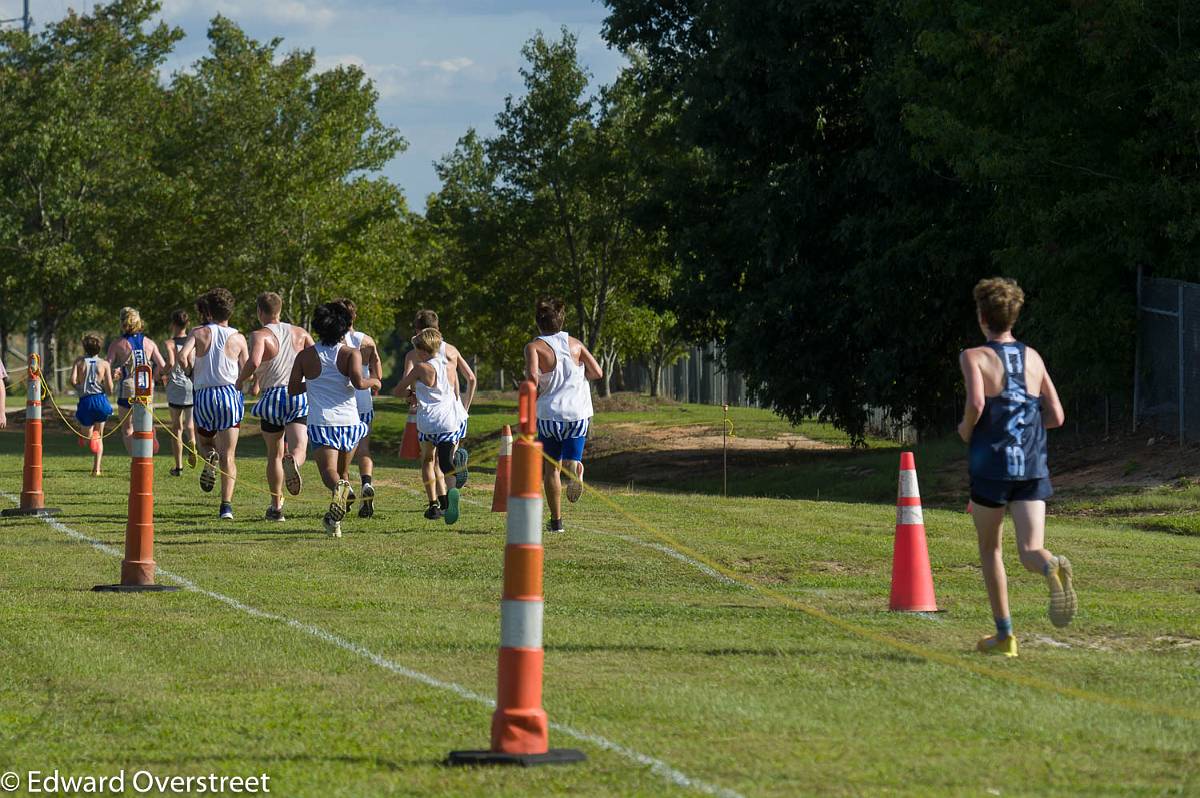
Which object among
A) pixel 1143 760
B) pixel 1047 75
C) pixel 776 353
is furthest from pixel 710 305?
pixel 1143 760

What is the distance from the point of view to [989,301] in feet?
28.3

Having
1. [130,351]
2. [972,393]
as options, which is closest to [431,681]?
[972,393]

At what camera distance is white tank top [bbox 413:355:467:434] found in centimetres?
1535

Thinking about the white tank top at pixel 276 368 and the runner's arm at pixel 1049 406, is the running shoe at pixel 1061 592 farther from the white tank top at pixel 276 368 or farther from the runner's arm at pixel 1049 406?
the white tank top at pixel 276 368

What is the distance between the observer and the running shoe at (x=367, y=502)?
1623cm

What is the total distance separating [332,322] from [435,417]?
4.81 feet

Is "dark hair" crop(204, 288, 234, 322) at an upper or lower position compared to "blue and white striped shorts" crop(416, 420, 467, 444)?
upper

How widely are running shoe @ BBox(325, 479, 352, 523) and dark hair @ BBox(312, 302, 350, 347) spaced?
1.24 meters

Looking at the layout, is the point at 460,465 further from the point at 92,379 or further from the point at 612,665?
the point at 612,665

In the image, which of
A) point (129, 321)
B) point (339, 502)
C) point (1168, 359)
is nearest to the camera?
point (339, 502)

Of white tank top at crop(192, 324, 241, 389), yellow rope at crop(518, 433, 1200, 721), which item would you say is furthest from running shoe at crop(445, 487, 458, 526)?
yellow rope at crop(518, 433, 1200, 721)

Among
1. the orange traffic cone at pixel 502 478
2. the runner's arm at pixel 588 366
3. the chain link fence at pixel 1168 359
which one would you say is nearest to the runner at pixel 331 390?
the orange traffic cone at pixel 502 478

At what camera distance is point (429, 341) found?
15133 mm

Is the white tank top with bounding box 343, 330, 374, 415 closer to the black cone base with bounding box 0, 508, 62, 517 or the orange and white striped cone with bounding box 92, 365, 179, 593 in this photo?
the black cone base with bounding box 0, 508, 62, 517
